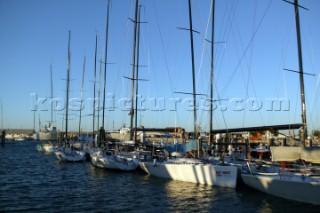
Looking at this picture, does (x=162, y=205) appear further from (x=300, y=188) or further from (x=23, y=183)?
Result: (x=23, y=183)

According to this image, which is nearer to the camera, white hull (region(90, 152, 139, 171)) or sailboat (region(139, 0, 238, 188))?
sailboat (region(139, 0, 238, 188))

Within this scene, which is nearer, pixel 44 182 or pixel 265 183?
pixel 265 183

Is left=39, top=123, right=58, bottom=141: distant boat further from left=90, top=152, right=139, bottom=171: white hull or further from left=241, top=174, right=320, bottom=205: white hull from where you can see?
left=241, top=174, right=320, bottom=205: white hull

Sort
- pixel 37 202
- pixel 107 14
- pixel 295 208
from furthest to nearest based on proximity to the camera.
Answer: pixel 107 14 < pixel 37 202 < pixel 295 208

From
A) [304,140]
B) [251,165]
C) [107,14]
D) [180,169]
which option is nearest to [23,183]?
[180,169]

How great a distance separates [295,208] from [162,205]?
628cm

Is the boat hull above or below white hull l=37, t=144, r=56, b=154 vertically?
above

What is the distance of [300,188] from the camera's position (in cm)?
1683

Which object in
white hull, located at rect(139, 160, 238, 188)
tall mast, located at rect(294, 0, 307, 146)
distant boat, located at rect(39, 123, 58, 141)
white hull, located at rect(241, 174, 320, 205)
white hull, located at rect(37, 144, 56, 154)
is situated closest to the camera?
white hull, located at rect(241, 174, 320, 205)

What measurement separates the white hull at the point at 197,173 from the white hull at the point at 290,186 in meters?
1.37

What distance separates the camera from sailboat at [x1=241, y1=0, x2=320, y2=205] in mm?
16594

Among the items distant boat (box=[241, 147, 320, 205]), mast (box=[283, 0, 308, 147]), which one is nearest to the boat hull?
distant boat (box=[241, 147, 320, 205])

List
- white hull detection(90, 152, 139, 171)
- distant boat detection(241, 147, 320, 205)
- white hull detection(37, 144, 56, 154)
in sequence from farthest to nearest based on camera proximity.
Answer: white hull detection(37, 144, 56, 154) → white hull detection(90, 152, 139, 171) → distant boat detection(241, 147, 320, 205)

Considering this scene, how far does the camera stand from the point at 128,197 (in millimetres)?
18859
